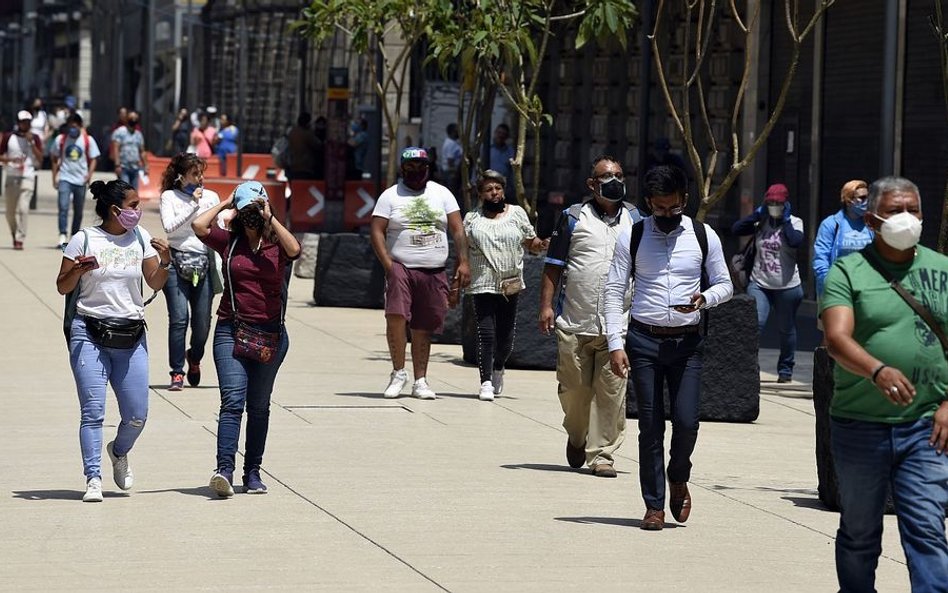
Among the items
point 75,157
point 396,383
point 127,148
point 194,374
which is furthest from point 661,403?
point 127,148

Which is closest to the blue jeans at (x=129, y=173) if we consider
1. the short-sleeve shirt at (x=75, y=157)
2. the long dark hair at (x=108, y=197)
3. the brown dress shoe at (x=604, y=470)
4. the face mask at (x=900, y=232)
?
the short-sleeve shirt at (x=75, y=157)

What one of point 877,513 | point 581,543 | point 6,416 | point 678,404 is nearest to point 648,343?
point 678,404

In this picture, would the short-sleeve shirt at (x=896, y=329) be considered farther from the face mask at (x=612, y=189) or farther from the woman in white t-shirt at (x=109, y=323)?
the woman in white t-shirt at (x=109, y=323)

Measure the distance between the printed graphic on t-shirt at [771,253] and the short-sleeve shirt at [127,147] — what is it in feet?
67.1

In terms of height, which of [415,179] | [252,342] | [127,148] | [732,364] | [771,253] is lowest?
[732,364]

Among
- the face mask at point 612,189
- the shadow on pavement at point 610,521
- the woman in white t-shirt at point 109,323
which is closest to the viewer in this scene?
the shadow on pavement at point 610,521

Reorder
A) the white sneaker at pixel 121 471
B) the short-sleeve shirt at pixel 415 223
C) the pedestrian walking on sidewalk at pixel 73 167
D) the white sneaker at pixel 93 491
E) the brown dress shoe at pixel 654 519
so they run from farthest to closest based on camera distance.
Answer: the pedestrian walking on sidewalk at pixel 73 167 → the short-sleeve shirt at pixel 415 223 → the white sneaker at pixel 121 471 → the white sneaker at pixel 93 491 → the brown dress shoe at pixel 654 519

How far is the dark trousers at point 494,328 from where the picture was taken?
13836 mm

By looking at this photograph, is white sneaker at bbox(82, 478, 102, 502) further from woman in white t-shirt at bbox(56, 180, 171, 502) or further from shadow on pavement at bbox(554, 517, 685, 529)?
shadow on pavement at bbox(554, 517, 685, 529)

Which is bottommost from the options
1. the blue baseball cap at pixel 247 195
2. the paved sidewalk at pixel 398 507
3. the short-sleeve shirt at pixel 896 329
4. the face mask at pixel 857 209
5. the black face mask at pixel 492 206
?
the paved sidewalk at pixel 398 507

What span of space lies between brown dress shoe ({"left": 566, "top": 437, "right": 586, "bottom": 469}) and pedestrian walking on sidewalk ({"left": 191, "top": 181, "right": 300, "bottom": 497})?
1.85m

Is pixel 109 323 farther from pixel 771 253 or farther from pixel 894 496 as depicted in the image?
pixel 771 253

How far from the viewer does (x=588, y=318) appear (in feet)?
35.3

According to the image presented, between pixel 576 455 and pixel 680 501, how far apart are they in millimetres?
1809
